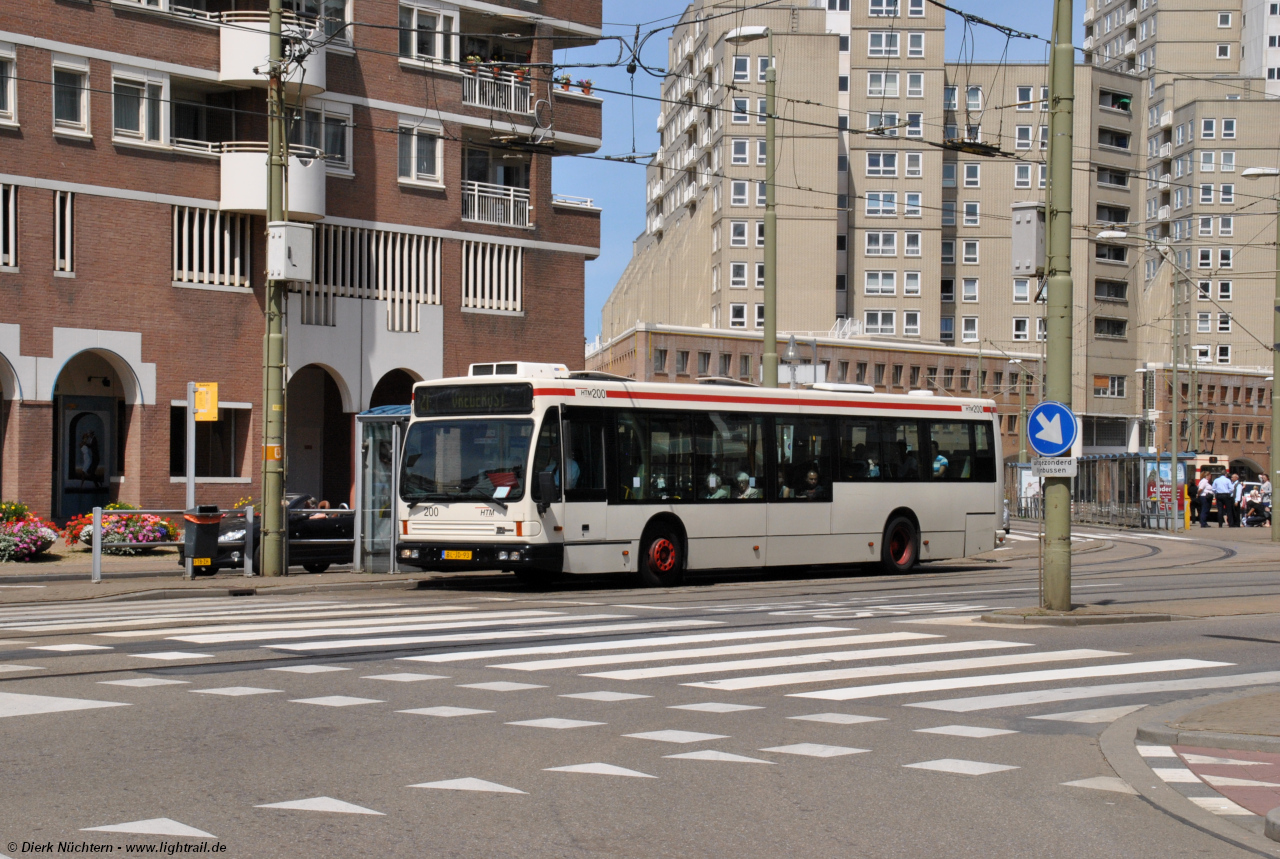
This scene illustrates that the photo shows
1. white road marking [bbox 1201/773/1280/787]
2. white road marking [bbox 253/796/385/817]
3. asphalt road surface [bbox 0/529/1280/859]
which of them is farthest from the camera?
white road marking [bbox 1201/773/1280/787]

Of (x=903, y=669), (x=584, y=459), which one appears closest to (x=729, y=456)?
(x=584, y=459)

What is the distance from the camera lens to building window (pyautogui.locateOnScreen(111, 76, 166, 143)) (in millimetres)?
33562

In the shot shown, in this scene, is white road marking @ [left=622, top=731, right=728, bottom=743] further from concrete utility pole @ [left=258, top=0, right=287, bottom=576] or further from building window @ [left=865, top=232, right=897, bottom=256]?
building window @ [left=865, top=232, right=897, bottom=256]

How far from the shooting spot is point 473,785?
7562mm

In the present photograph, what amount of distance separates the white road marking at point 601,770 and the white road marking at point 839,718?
202 centimetres

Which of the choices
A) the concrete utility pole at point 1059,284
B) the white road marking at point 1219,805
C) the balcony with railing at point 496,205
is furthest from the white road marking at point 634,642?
the balcony with railing at point 496,205

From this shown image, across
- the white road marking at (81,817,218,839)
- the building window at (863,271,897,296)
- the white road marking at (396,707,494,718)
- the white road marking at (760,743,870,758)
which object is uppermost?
the building window at (863,271,897,296)

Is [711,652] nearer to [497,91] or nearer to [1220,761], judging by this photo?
[1220,761]

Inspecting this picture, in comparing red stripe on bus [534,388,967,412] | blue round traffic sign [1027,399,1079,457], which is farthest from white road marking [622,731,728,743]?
red stripe on bus [534,388,967,412]

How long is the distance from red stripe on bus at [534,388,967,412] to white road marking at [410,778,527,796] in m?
13.2

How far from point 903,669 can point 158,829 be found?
7.17 metres

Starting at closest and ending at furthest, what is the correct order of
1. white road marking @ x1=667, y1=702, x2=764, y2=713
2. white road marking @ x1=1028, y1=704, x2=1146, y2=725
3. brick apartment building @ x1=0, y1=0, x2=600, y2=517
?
white road marking @ x1=1028, y1=704, x2=1146, y2=725 → white road marking @ x1=667, y1=702, x2=764, y2=713 → brick apartment building @ x1=0, y1=0, x2=600, y2=517

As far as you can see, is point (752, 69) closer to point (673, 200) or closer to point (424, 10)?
point (673, 200)

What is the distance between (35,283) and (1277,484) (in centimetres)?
2834
